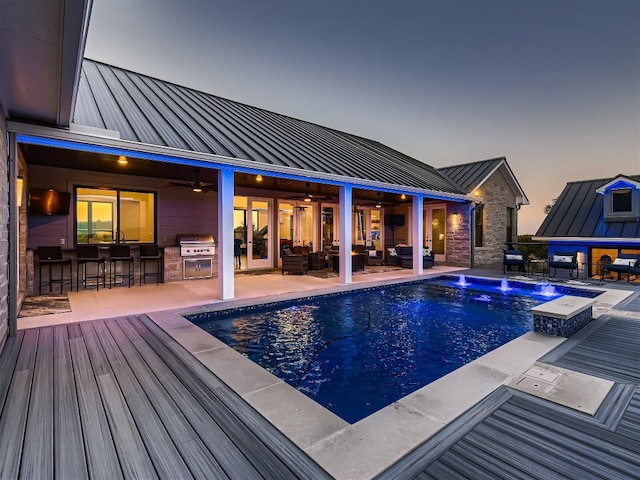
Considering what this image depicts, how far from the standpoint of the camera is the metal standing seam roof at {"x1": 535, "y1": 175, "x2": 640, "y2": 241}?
980 centimetres

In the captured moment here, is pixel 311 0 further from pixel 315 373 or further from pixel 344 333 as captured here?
pixel 315 373

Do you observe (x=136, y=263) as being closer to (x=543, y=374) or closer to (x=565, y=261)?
(x=543, y=374)

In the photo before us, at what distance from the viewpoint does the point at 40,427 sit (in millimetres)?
2150

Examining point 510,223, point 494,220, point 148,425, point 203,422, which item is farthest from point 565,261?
point 148,425

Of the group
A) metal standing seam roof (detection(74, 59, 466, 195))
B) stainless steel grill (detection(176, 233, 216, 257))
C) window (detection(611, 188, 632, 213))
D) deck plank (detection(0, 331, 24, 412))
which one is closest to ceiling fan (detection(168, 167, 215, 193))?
metal standing seam roof (detection(74, 59, 466, 195))

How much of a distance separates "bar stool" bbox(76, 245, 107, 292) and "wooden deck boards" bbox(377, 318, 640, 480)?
25.7 ft

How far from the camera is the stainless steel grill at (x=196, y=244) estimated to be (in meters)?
8.58

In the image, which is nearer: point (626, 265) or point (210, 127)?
point (210, 127)

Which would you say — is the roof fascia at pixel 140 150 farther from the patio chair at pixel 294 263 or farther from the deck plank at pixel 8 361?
the patio chair at pixel 294 263

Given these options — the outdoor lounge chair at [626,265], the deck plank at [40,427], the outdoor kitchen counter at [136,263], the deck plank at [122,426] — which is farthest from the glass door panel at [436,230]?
the deck plank at [40,427]

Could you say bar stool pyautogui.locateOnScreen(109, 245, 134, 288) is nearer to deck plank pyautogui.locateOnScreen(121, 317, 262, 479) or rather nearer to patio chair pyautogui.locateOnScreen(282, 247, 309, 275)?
patio chair pyautogui.locateOnScreen(282, 247, 309, 275)

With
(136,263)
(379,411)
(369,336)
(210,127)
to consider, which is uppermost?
(210,127)

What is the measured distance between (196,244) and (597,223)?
12.8m

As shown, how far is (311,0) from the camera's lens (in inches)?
413
